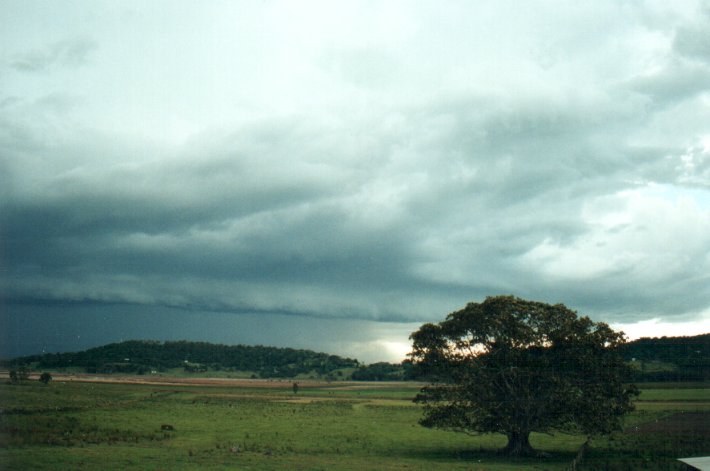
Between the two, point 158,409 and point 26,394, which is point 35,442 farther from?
point 158,409

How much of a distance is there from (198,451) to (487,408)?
920 inches

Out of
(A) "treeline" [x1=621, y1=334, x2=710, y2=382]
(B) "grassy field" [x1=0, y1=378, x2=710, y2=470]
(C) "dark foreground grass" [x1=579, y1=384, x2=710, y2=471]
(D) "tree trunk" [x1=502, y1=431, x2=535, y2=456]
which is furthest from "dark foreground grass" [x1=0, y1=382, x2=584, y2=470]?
(A) "treeline" [x1=621, y1=334, x2=710, y2=382]

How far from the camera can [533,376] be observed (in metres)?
45.4

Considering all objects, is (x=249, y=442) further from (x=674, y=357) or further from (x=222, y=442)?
(x=674, y=357)

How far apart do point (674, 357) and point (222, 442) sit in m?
175

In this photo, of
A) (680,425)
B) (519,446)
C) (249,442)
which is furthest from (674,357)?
(249,442)

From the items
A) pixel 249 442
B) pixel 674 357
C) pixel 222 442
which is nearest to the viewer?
pixel 222 442

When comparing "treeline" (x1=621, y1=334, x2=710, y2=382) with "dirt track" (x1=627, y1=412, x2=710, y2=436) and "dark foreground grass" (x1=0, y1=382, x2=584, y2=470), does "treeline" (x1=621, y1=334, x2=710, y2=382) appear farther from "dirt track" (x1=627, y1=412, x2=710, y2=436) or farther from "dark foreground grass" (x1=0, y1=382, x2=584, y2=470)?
"dark foreground grass" (x1=0, y1=382, x2=584, y2=470)

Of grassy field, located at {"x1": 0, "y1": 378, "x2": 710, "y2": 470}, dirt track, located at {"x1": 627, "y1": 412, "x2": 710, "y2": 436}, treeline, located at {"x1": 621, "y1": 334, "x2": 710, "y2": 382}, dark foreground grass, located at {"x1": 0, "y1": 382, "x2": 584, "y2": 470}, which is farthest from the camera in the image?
treeline, located at {"x1": 621, "y1": 334, "x2": 710, "y2": 382}

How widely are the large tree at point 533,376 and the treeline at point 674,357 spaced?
14144 centimetres

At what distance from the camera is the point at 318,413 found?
322 ft

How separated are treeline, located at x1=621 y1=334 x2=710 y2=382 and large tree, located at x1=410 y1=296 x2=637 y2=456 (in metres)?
141

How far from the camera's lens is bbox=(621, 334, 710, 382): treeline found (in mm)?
173438

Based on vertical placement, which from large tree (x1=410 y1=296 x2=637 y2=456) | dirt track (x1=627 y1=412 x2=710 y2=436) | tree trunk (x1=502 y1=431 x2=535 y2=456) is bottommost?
dirt track (x1=627 y1=412 x2=710 y2=436)
